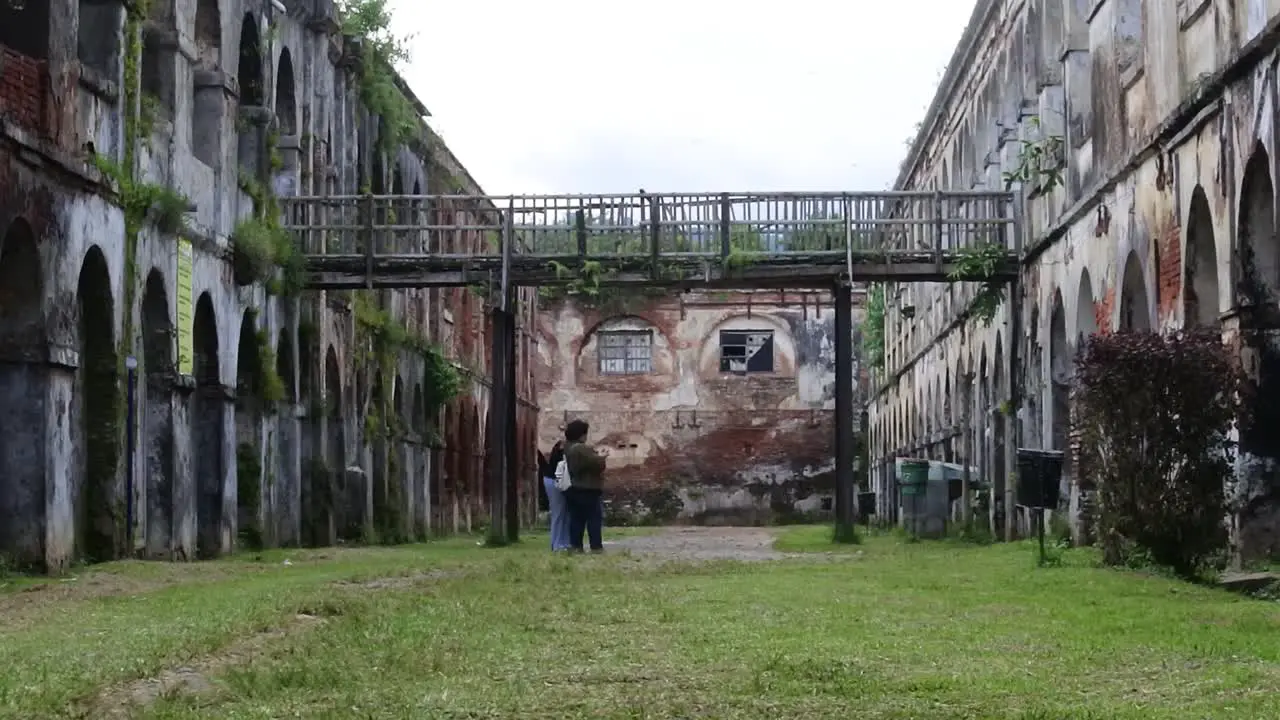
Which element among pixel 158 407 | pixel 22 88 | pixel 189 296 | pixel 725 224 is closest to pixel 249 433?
pixel 189 296

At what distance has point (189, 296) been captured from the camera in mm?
21047

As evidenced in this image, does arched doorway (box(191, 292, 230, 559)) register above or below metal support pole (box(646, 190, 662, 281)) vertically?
below

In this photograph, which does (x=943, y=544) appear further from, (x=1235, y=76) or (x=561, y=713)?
(x=561, y=713)

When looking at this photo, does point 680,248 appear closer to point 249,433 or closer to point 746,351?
point 249,433

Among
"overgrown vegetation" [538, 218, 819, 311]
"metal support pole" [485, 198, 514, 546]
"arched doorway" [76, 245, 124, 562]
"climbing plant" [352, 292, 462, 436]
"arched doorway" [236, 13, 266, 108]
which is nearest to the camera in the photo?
"arched doorway" [76, 245, 124, 562]

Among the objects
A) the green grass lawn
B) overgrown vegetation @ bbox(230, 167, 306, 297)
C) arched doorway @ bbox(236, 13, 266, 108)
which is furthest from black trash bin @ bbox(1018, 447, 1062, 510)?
arched doorway @ bbox(236, 13, 266, 108)

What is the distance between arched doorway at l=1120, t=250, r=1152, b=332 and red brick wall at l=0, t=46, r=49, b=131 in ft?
32.0

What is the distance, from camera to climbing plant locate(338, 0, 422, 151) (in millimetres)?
29344

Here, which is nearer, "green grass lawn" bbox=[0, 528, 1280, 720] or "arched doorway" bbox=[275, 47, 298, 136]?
"green grass lawn" bbox=[0, 528, 1280, 720]

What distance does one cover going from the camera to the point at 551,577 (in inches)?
586

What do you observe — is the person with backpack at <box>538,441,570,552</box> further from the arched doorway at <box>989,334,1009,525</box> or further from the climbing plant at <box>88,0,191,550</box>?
the arched doorway at <box>989,334,1009,525</box>

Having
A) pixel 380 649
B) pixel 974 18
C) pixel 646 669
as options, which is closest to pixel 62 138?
pixel 380 649

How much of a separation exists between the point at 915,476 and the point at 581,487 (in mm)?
8651

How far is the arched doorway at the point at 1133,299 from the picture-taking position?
19.1 metres
